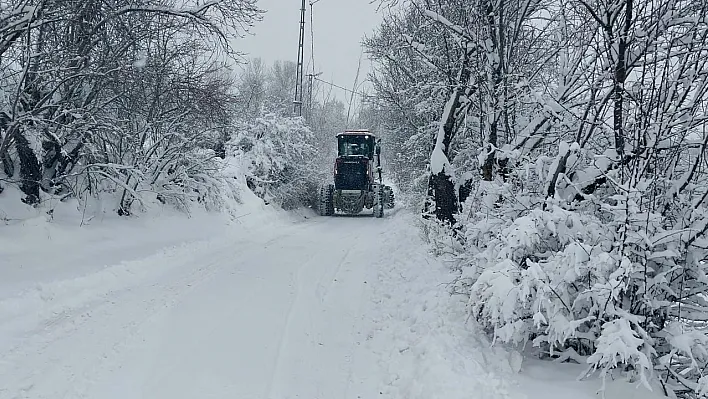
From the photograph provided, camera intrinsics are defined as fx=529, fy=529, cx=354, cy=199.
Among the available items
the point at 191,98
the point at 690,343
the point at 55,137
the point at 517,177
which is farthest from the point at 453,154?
the point at 690,343

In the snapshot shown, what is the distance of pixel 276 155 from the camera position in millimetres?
22453

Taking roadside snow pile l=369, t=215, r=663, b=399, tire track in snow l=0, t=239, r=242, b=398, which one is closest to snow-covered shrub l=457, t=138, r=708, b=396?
roadside snow pile l=369, t=215, r=663, b=399

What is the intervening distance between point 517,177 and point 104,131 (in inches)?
369

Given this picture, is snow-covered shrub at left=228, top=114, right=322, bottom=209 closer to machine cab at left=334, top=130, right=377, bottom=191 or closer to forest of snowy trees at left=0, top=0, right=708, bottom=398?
machine cab at left=334, top=130, right=377, bottom=191

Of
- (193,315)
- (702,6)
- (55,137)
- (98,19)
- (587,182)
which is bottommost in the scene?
(193,315)

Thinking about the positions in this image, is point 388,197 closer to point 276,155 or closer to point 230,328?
point 276,155

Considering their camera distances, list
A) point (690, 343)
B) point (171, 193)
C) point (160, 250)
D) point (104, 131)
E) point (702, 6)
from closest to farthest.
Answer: point (690, 343) < point (702, 6) < point (160, 250) < point (104, 131) < point (171, 193)

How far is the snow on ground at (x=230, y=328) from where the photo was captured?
177 inches

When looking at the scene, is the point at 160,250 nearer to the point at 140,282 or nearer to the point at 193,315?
the point at 140,282

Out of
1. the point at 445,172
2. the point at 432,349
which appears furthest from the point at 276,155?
the point at 432,349

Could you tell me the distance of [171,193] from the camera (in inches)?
548

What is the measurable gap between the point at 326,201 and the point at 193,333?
19315mm

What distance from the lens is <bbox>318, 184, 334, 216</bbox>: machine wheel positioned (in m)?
25.2

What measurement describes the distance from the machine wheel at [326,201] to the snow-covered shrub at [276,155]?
3.76ft
